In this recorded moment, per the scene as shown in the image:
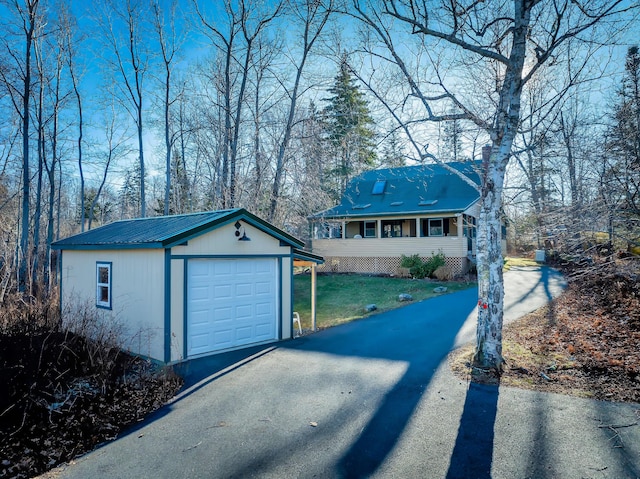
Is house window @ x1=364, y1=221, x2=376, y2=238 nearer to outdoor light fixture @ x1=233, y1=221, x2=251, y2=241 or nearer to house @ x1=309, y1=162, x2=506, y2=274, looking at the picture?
house @ x1=309, y1=162, x2=506, y2=274

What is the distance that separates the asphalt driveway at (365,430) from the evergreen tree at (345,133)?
22.4 ft

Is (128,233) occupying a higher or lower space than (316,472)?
higher

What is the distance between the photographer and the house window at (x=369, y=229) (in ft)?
81.2

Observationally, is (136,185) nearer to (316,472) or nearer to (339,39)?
(339,39)

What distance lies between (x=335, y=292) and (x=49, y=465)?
44.5 feet

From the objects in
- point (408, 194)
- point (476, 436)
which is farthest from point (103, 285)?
point (408, 194)

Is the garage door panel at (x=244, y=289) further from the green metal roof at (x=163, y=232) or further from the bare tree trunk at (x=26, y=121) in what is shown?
the bare tree trunk at (x=26, y=121)

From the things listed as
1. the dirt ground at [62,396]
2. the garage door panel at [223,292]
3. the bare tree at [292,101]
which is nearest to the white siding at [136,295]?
the dirt ground at [62,396]

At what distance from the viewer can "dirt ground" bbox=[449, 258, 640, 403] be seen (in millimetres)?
5938

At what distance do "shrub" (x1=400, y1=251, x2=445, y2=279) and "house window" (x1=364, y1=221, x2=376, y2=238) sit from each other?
4.28 metres

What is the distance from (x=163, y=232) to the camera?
342 inches

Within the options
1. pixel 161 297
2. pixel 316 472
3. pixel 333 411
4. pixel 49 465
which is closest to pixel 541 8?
pixel 333 411

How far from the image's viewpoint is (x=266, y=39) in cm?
1806

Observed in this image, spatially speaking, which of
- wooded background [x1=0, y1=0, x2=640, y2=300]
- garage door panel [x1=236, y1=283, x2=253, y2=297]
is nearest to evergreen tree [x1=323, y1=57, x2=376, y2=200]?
wooded background [x1=0, y1=0, x2=640, y2=300]
